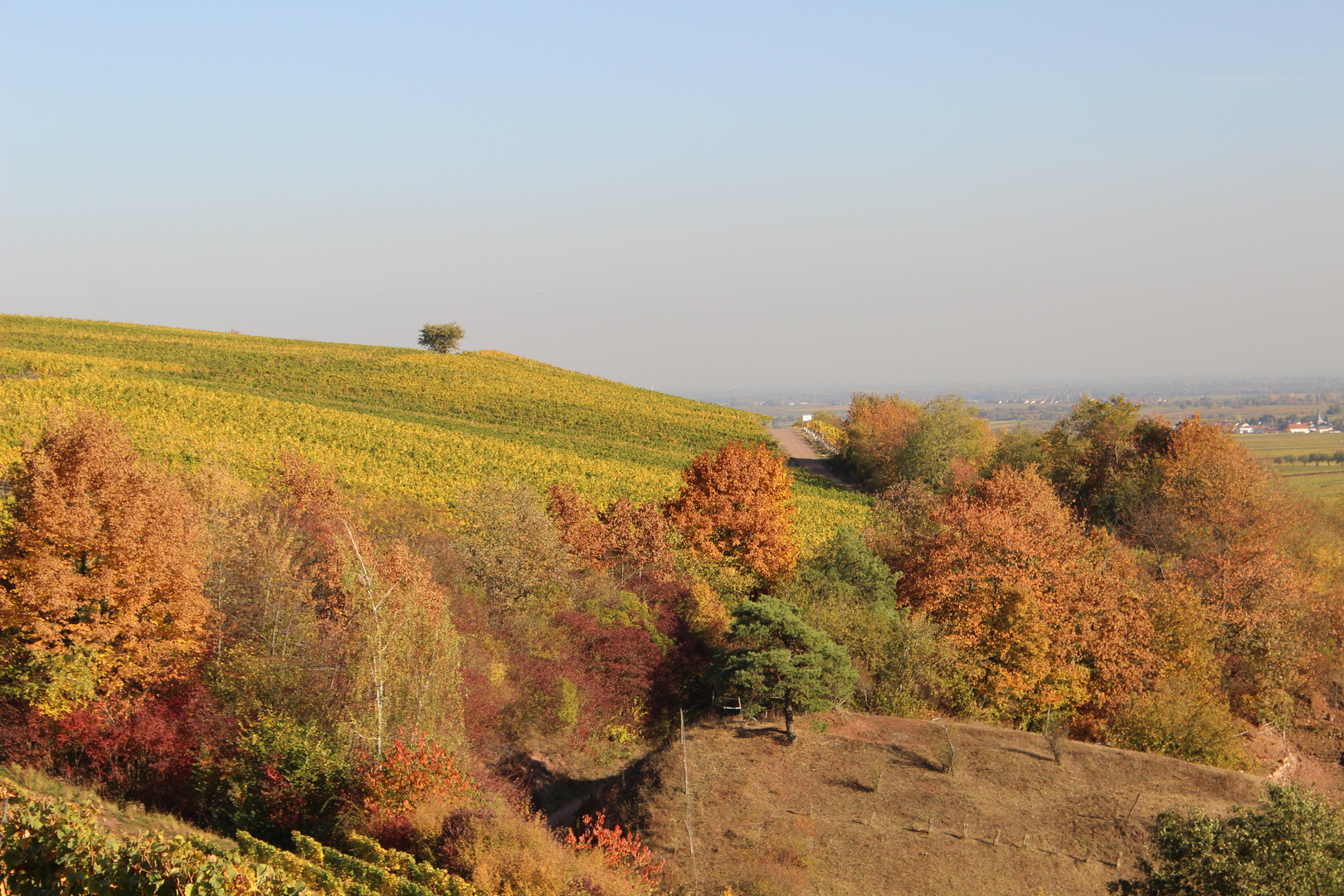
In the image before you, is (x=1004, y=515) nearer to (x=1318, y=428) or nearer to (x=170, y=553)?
(x=170, y=553)

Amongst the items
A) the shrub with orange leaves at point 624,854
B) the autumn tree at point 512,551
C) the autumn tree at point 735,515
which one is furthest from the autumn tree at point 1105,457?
the shrub with orange leaves at point 624,854

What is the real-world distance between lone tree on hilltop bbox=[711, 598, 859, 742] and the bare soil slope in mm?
1260

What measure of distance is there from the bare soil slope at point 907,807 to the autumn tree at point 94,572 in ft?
43.8

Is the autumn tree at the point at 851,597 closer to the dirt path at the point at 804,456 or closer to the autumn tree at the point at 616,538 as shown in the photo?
the autumn tree at the point at 616,538

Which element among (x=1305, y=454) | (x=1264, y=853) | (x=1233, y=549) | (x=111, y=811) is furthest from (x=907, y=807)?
(x=1305, y=454)

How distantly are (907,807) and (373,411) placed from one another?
57.6m

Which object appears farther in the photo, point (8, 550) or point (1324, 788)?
point (1324, 788)

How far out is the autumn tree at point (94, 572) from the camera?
2050 cm

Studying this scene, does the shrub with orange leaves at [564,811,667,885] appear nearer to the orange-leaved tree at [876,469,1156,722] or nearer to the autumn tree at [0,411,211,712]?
the autumn tree at [0,411,211,712]

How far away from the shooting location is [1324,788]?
35.1m

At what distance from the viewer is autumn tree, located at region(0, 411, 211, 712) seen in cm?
2050

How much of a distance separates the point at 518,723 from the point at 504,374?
70.3 m

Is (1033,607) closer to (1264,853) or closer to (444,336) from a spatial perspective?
(1264,853)

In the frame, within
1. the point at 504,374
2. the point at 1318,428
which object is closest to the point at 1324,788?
the point at 504,374
